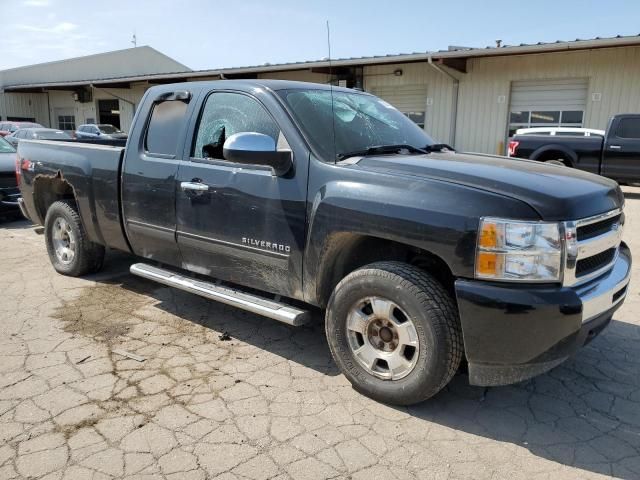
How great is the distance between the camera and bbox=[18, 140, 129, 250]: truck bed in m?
4.65

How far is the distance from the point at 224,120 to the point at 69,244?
274 centimetres

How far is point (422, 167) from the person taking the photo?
312cm

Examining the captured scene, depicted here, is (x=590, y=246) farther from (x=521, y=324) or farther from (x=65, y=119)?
(x=65, y=119)

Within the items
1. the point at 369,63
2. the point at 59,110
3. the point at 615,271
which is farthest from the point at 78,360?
the point at 59,110

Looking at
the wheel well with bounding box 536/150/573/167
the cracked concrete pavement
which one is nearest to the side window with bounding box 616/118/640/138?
the wheel well with bounding box 536/150/573/167

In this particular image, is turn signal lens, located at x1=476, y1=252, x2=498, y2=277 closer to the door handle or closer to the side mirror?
the side mirror

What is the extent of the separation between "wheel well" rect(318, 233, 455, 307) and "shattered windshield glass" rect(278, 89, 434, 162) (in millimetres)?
562

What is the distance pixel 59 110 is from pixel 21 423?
37.8 meters

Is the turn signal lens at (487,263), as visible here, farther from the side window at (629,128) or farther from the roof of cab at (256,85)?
the side window at (629,128)

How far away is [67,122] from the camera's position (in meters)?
35.5

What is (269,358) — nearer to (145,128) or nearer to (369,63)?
(145,128)

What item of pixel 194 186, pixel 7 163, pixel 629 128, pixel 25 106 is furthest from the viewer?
pixel 25 106

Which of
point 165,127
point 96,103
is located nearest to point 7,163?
point 165,127

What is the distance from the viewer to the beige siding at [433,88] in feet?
59.0
